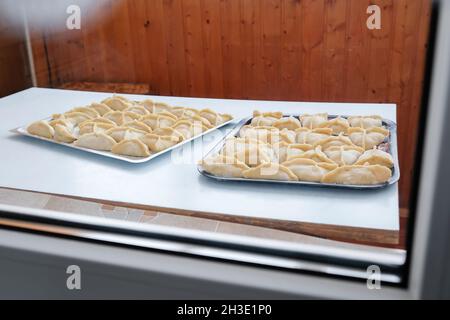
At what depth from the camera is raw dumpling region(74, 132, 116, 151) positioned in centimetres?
91

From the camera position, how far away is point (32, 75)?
123cm

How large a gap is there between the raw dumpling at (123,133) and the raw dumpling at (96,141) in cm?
2

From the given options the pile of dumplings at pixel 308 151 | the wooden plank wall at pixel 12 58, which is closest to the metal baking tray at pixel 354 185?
the pile of dumplings at pixel 308 151

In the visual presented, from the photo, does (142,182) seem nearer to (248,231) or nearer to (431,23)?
(248,231)

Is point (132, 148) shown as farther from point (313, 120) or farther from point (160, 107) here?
point (313, 120)

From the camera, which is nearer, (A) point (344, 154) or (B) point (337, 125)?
(A) point (344, 154)

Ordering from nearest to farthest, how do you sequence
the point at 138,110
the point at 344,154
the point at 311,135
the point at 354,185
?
the point at 354,185
the point at 344,154
the point at 311,135
the point at 138,110

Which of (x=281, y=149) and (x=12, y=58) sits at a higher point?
(x=12, y=58)

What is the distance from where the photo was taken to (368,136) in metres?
0.88

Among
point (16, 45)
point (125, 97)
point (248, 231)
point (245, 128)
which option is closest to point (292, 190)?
point (248, 231)

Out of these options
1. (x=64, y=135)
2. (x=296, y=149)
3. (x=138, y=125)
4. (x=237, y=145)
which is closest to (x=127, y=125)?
(x=138, y=125)

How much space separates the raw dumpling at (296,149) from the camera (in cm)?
82

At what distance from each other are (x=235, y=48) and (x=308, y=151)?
0.62 metres

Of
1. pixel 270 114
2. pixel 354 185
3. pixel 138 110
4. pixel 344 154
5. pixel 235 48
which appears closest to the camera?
pixel 354 185
